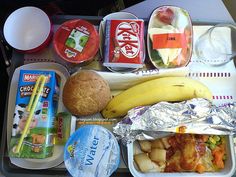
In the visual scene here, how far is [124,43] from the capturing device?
0.97 m

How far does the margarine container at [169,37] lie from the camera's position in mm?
986

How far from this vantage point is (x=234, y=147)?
0.93 m

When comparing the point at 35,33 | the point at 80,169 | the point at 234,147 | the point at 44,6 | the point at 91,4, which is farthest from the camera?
the point at 91,4

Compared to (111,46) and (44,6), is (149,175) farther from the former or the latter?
(44,6)

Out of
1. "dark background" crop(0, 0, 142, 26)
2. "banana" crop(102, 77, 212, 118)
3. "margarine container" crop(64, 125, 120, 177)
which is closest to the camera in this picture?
"margarine container" crop(64, 125, 120, 177)

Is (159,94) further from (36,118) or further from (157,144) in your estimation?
(36,118)

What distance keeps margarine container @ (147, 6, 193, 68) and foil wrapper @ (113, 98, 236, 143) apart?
0.14 metres

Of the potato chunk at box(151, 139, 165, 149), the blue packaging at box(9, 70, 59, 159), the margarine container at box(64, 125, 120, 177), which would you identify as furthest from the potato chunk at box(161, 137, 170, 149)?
the blue packaging at box(9, 70, 59, 159)

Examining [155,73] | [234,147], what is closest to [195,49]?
[155,73]

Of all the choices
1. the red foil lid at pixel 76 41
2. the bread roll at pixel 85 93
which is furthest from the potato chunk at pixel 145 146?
the red foil lid at pixel 76 41

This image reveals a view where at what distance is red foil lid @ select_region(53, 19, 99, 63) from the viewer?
0.98m

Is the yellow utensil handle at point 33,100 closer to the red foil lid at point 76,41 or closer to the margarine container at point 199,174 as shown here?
the red foil lid at point 76,41

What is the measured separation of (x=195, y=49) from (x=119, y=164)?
399 mm

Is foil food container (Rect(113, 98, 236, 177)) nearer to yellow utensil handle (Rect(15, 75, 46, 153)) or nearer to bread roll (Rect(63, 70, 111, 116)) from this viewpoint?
bread roll (Rect(63, 70, 111, 116))
